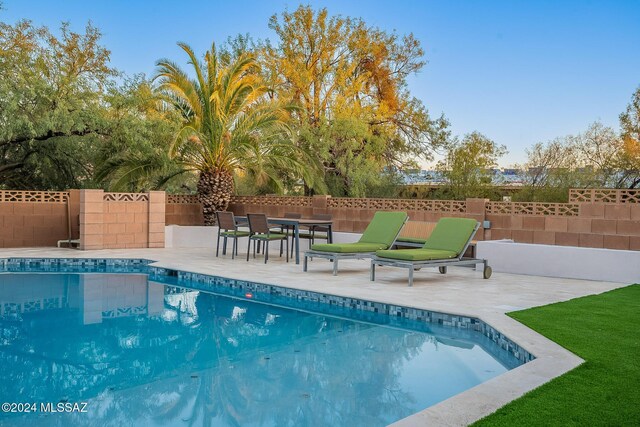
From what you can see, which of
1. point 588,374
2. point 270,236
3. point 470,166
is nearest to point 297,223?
point 270,236

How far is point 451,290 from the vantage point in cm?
902

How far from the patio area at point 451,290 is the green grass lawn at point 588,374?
5.0 inches

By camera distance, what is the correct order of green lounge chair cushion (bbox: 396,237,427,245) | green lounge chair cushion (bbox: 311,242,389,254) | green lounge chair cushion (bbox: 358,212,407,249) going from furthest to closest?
green lounge chair cushion (bbox: 396,237,427,245), green lounge chair cushion (bbox: 358,212,407,249), green lounge chair cushion (bbox: 311,242,389,254)

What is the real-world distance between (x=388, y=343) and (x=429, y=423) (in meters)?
3.08

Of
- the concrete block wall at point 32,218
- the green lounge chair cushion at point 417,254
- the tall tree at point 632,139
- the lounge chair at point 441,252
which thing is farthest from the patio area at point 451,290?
the tall tree at point 632,139

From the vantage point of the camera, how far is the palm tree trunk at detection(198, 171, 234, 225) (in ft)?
55.5

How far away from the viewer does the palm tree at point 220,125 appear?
15.7 meters

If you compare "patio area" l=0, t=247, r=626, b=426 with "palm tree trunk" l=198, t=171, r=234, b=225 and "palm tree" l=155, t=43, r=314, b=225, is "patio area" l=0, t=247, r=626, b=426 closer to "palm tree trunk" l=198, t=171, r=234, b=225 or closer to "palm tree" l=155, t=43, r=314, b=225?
"palm tree trunk" l=198, t=171, r=234, b=225

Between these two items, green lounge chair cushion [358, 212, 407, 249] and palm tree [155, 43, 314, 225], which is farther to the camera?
palm tree [155, 43, 314, 225]

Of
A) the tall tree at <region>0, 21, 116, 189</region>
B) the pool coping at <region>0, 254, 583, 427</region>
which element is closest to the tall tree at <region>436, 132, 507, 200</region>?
the tall tree at <region>0, 21, 116, 189</region>

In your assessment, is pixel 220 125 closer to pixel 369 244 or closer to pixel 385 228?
pixel 385 228

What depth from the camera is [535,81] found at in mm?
21531

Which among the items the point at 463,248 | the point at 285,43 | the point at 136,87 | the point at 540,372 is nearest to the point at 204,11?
the point at 285,43

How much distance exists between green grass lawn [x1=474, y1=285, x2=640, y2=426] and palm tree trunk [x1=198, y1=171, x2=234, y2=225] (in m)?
10.9
